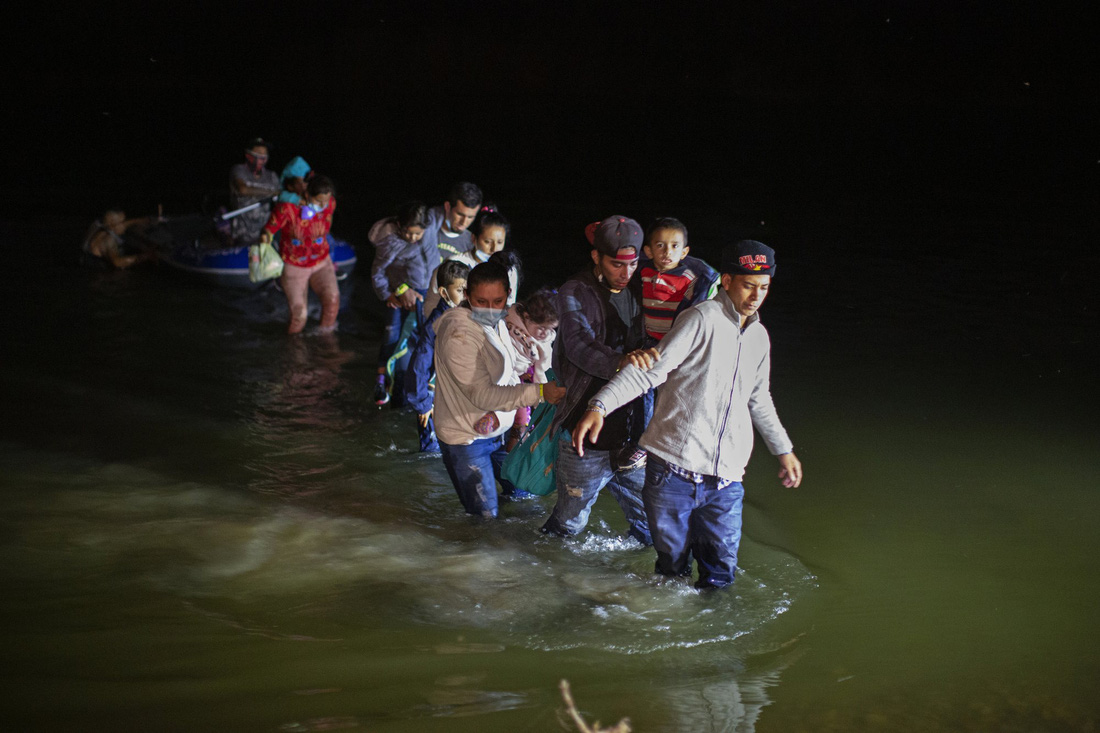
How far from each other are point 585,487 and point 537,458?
321mm

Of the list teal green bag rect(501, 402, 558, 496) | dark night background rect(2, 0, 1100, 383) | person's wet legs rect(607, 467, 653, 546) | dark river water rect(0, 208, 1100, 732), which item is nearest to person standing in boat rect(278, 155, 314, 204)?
dark river water rect(0, 208, 1100, 732)

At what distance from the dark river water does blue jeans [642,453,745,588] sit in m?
0.18

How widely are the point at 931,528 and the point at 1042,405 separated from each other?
2956 mm

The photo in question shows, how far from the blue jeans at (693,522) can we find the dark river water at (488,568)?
0.18m

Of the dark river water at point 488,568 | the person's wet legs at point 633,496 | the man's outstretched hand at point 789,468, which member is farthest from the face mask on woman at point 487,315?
the man's outstretched hand at point 789,468

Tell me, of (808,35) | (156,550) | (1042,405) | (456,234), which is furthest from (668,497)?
(808,35)

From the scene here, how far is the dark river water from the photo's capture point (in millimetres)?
4441

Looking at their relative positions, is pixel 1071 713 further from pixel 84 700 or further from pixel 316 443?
pixel 316 443

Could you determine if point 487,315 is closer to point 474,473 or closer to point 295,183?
point 474,473

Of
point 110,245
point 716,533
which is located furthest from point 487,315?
point 110,245

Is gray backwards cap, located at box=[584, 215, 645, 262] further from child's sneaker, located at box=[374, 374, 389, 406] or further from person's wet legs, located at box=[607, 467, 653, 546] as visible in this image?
child's sneaker, located at box=[374, 374, 389, 406]

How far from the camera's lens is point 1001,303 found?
12.3 metres

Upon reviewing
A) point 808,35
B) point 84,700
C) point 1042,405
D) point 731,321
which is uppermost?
point 808,35

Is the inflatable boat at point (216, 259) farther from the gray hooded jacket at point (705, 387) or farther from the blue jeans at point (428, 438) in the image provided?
the gray hooded jacket at point (705, 387)
